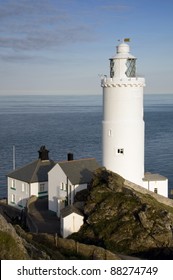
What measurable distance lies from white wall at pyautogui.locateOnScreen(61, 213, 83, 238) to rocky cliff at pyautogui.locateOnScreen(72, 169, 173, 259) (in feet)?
1.26

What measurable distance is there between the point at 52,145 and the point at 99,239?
46736 mm

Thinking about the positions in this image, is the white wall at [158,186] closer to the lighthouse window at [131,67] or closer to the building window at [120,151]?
the building window at [120,151]

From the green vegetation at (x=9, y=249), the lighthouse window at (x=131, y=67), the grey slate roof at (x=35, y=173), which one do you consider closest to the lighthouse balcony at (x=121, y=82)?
the lighthouse window at (x=131, y=67)

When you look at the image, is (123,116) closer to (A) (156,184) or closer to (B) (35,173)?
(A) (156,184)

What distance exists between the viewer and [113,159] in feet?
93.5

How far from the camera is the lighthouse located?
91.1 ft

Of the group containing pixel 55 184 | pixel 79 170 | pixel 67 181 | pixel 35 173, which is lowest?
pixel 55 184

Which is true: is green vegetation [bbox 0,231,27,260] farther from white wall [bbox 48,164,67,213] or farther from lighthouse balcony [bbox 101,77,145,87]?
lighthouse balcony [bbox 101,77,145,87]

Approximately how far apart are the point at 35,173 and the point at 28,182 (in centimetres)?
109

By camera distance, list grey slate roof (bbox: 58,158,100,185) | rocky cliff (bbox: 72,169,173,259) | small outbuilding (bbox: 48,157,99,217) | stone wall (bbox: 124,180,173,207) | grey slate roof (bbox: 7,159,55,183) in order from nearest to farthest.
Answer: rocky cliff (bbox: 72,169,173,259)
small outbuilding (bbox: 48,157,99,217)
grey slate roof (bbox: 58,158,100,185)
stone wall (bbox: 124,180,173,207)
grey slate roof (bbox: 7,159,55,183)

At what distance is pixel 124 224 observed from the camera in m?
22.2

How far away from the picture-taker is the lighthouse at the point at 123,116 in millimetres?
27781

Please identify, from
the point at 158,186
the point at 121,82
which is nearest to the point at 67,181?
the point at 158,186

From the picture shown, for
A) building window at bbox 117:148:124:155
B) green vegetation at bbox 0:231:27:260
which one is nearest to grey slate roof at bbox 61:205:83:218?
building window at bbox 117:148:124:155
